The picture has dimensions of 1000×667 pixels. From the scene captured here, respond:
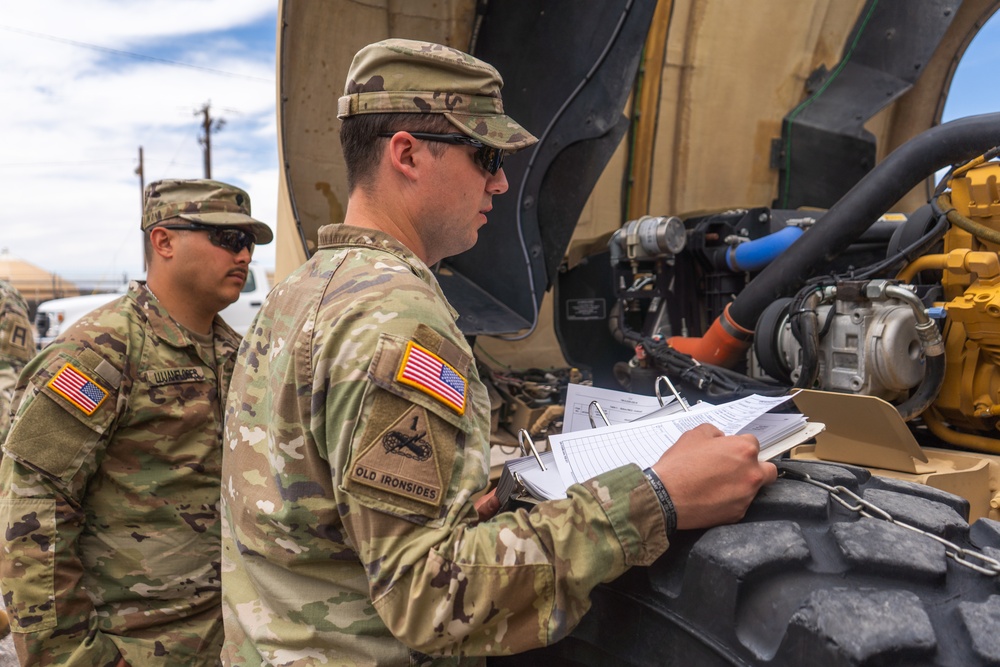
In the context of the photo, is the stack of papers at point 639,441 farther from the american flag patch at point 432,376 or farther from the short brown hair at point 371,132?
the short brown hair at point 371,132

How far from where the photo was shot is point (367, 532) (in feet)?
3.31

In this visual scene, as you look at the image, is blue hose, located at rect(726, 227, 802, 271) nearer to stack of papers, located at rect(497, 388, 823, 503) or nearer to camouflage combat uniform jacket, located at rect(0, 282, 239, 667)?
stack of papers, located at rect(497, 388, 823, 503)

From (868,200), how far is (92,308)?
34.9ft

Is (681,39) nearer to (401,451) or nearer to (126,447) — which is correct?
(126,447)

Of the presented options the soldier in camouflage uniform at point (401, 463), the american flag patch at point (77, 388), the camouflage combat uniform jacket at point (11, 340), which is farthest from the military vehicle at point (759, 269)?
the camouflage combat uniform jacket at point (11, 340)

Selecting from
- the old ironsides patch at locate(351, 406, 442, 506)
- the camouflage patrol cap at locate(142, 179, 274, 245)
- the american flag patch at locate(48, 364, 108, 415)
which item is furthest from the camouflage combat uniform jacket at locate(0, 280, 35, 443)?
the old ironsides patch at locate(351, 406, 442, 506)

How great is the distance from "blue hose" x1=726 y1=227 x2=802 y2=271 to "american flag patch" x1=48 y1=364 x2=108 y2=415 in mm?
2342

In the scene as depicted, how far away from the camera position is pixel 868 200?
251 cm

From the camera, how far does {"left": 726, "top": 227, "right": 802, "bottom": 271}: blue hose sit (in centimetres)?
302

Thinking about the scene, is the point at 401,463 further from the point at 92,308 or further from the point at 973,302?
the point at 92,308

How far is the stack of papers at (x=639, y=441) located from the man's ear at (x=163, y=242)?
146 centimetres

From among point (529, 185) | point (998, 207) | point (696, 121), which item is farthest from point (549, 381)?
point (998, 207)

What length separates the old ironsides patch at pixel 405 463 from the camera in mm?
988

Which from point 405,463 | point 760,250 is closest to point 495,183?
point 405,463
